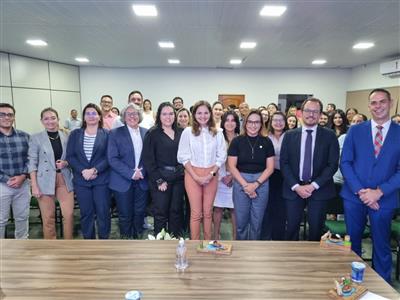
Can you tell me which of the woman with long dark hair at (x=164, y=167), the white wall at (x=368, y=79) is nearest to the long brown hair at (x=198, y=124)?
the woman with long dark hair at (x=164, y=167)

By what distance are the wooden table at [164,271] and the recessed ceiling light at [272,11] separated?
340 centimetres

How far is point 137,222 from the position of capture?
10.2 ft

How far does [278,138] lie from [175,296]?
7.49 feet

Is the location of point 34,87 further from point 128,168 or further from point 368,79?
point 368,79

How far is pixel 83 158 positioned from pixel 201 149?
1176 millimetres

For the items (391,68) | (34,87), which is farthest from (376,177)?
(34,87)

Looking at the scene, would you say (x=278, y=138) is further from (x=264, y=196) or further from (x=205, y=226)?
(x=205, y=226)

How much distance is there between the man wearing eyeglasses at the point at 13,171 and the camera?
279 centimetres

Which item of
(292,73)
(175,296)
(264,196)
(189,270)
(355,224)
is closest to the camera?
(175,296)

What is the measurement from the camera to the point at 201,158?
2842 millimetres

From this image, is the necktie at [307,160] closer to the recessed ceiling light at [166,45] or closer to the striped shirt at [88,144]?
the striped shirt at [88,144]

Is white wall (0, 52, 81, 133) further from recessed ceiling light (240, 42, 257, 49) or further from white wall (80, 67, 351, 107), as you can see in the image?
recessed ceiling light (240, 42, 257, 49)

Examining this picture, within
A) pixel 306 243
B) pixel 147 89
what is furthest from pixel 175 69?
pixel 306 243

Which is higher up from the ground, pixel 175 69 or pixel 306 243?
pixel 175 69
